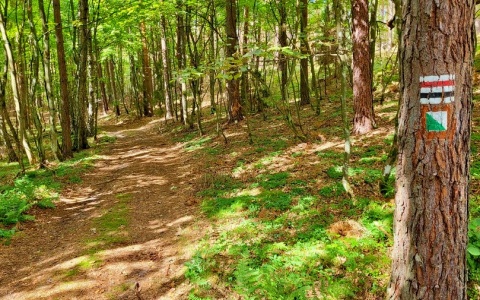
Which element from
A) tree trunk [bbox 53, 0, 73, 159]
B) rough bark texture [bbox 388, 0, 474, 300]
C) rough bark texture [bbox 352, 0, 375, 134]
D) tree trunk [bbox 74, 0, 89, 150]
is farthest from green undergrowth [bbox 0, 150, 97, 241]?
rough bark texture [bbox 352, 0, 375, 134]

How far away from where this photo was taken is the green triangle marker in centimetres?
242

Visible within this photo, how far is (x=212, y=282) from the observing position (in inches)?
174

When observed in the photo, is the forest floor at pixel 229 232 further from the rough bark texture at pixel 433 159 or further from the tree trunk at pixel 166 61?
the tree trunk at pixel 166 61

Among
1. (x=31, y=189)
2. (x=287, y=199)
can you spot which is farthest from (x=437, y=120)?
(x=31, y=189)

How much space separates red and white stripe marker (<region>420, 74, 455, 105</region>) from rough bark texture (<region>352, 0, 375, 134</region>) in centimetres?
675

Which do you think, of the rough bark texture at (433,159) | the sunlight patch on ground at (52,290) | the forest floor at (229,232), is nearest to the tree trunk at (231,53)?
the forest floor at (229,232)

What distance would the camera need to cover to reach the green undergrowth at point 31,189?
700 cm

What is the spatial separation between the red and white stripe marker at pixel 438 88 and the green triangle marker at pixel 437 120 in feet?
0.27

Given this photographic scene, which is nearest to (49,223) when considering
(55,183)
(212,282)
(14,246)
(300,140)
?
(14,246)

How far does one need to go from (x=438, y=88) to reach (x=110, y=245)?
5.38 meters

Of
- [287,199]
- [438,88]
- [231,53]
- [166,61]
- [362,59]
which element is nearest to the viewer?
[438,88]

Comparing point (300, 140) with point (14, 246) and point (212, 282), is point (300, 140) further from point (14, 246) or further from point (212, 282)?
point (14, 246)

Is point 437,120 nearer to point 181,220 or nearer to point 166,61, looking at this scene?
point 181,220

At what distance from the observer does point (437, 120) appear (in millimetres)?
2430
